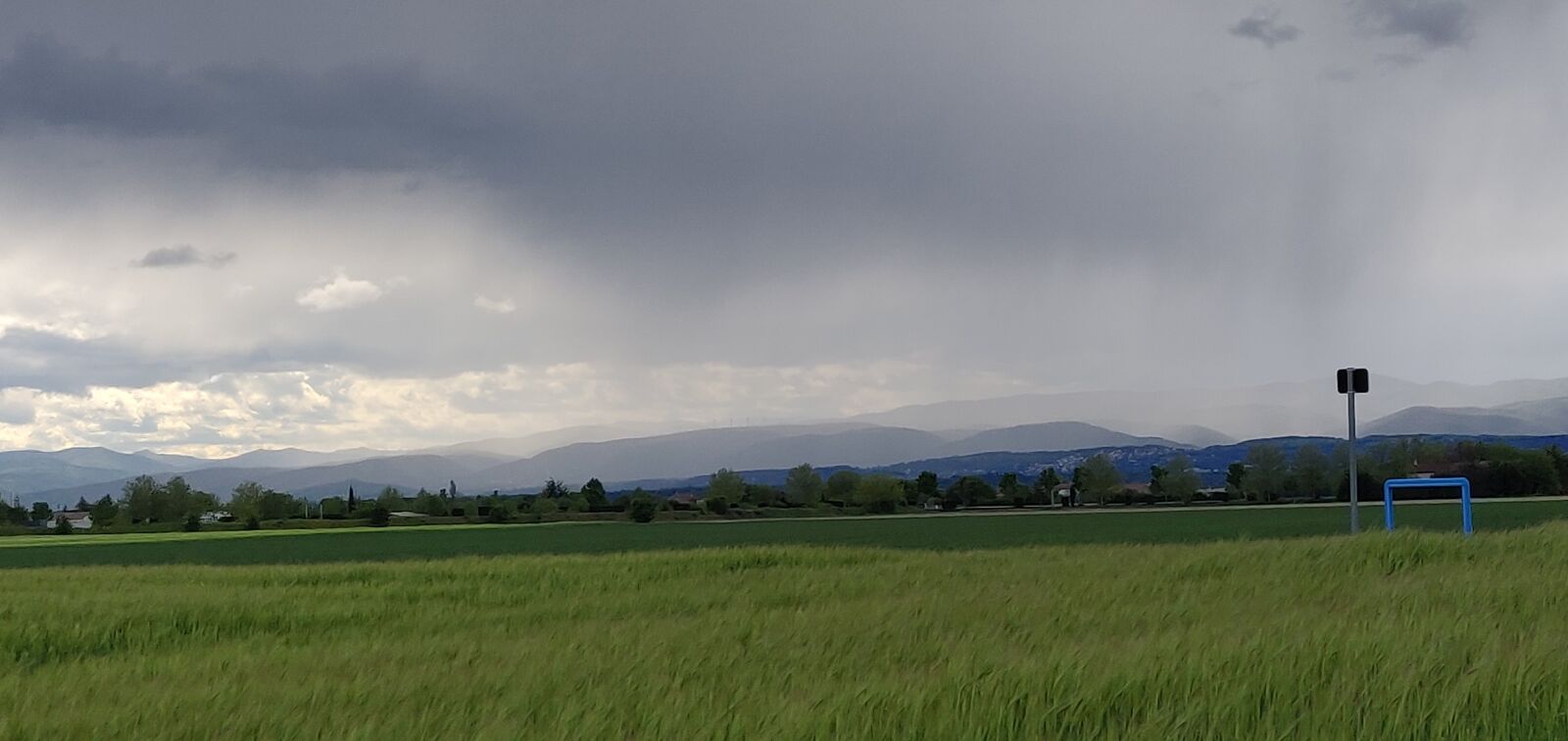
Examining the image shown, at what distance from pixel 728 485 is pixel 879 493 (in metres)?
21.8

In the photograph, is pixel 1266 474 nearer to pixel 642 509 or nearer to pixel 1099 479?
pixel 1099 479

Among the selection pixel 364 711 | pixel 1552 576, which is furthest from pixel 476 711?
pixel 1552 576

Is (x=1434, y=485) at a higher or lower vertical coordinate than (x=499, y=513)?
higher

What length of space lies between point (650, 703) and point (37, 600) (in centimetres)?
1299

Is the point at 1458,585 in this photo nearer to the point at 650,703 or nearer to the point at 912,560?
the point at 650,703

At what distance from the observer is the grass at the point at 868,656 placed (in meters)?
5.48

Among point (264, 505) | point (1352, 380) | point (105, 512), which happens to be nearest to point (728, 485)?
point (264, 505)

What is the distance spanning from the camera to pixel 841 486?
17600 centimetres

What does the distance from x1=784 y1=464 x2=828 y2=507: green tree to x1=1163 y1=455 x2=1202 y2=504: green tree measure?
177ft

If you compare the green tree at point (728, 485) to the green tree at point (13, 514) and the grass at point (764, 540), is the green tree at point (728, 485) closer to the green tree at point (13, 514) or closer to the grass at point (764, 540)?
the green tree at point (13, 514)

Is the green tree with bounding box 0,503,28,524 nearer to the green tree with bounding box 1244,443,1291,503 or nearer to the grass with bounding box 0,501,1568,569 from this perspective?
the grass with bounding box 0,501,1568,569

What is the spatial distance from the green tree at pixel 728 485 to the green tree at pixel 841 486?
49.3 ft

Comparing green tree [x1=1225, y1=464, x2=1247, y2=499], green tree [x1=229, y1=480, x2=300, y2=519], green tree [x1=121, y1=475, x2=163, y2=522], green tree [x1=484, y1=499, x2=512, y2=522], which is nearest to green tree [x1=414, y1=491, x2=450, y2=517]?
green tree [x1=484, y1=499, x2=512, y2=522]

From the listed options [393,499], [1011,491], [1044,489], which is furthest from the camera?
[1044,489]
